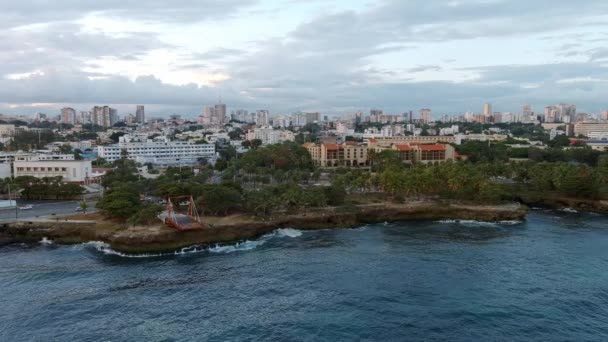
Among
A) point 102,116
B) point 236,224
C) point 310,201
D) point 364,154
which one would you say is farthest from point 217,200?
point 102,116

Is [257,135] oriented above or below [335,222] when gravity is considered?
above

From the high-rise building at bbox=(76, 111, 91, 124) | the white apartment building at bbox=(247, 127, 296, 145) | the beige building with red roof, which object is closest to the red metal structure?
the beige building with red roof

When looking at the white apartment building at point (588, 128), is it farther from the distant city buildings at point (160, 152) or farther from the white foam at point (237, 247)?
the white foam at point (237, 247)

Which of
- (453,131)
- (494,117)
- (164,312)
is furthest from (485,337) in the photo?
(494,117)

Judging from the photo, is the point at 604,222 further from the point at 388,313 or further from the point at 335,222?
the point at 388,313

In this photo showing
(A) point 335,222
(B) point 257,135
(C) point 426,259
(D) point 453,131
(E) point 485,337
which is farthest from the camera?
(D) point 453,131

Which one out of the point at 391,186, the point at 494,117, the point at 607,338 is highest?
the point at 494,117
